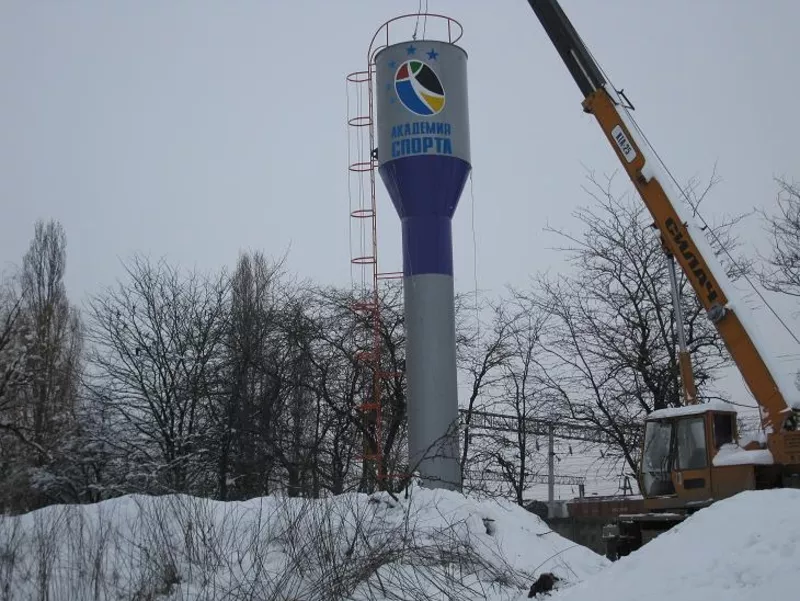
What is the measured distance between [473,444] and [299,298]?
705 centimetres

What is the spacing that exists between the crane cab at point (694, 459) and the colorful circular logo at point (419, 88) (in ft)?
29.0

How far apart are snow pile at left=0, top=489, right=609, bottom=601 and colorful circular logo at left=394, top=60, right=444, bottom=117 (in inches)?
429

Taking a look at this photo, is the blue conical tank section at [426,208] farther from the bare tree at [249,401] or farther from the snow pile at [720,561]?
the snow pile at [720,561]

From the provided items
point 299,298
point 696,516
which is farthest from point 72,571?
point 299,298

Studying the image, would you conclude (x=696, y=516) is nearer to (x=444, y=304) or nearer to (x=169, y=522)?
(x=169, y=522)

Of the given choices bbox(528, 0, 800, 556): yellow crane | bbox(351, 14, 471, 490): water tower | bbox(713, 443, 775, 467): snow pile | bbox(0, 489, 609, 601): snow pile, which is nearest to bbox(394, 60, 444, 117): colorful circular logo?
bbox(351, 14, 471, 490): water tower

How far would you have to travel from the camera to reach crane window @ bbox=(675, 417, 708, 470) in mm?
13641

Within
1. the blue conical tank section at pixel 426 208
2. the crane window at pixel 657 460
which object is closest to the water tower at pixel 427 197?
the blue conical tank section at pixel 426 208

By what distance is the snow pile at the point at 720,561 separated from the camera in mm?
6148

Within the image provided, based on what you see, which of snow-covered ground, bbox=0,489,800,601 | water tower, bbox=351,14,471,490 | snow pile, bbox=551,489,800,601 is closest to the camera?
snow pile, bbox=551,489,800,601

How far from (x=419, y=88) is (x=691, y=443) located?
392 inches

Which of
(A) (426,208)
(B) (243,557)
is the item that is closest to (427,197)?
(A) (426,208)

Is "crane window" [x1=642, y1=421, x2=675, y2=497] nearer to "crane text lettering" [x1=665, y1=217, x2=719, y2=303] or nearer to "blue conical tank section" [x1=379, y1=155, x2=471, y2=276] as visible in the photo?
"crane text lettering" [x1=665, y1=217, x2=719, y2=303]

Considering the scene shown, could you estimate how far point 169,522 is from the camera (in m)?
9.25
